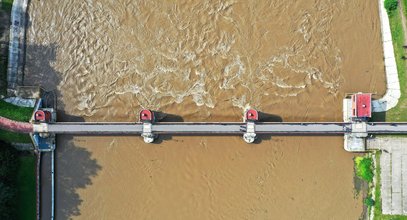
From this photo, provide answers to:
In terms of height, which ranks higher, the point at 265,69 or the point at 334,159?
the point at 265,69

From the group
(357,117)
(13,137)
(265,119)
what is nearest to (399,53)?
(357,117)

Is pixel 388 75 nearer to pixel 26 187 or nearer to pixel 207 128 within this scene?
pixel 207 128

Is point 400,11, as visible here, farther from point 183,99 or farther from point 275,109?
point 183,99

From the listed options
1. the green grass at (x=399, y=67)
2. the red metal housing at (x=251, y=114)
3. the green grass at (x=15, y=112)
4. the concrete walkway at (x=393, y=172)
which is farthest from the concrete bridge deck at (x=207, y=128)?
the green grass at (x=15, y=112)

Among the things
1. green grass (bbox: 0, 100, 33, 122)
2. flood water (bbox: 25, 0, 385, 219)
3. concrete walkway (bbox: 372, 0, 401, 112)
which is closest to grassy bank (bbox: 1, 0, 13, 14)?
flood water (bbox: 25, 0, 385, 219)

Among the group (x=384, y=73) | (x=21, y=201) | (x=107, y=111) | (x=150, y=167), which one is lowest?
(x=21, y=201)

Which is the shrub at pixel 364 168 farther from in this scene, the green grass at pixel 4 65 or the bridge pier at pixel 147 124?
the green grass at pixel 4 65

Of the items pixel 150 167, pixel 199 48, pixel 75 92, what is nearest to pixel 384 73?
pixel 199 48
